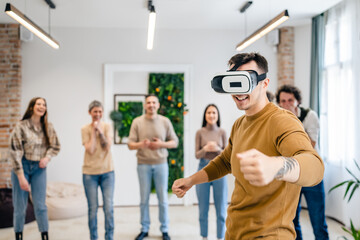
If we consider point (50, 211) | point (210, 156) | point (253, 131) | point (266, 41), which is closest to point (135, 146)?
point (210, 156)

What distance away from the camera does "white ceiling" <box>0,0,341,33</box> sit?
4.13m

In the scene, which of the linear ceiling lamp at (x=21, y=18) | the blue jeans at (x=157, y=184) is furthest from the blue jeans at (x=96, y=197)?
the linear ceiling lamp at (x=21, y=18)

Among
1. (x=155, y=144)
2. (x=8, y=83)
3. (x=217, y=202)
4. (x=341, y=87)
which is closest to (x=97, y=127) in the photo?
(x=155, y=144)

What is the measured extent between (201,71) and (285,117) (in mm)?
4227

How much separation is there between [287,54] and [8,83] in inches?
166

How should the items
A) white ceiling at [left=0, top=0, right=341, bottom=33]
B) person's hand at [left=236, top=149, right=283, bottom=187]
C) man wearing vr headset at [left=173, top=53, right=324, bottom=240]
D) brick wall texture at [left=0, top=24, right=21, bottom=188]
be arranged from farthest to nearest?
brick wall texture at [left=0, top=24, right=21, bottom=188], white ceiling at [left=0, top=0, right=341, bottom=33], man wearing vr headset at [left=173, top=53, right=324, bottom=240], person's hand at [left=236, top=149, right=283, bottom=187]

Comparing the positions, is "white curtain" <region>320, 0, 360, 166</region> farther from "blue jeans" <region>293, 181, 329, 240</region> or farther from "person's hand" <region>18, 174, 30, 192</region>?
"person's hand" <region>18, 174, 30, 192</region>

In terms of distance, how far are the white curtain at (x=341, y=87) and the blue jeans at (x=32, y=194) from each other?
3.40 meters

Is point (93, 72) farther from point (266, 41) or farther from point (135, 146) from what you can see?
point (266, 41)

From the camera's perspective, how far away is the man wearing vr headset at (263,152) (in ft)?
3.43

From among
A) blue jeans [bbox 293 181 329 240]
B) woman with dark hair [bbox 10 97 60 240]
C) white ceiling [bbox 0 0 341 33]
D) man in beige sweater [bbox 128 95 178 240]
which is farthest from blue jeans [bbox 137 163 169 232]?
white ceiling [bbox 0 0 341 33]

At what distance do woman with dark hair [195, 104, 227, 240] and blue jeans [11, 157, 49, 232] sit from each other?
61.3 inches

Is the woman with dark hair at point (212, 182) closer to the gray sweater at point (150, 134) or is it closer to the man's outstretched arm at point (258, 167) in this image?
the gray sweater at point (150, 134)

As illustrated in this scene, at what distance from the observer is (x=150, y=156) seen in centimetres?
367
